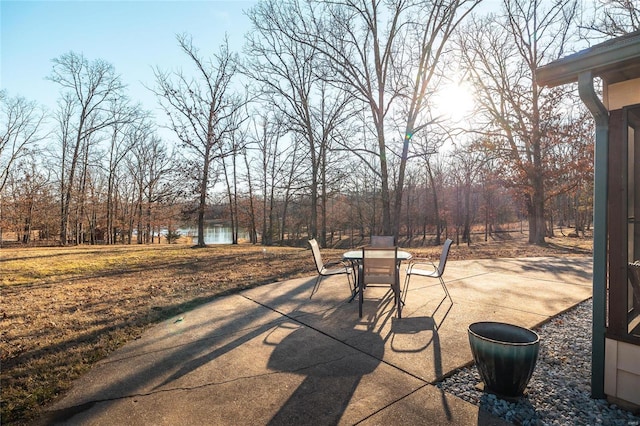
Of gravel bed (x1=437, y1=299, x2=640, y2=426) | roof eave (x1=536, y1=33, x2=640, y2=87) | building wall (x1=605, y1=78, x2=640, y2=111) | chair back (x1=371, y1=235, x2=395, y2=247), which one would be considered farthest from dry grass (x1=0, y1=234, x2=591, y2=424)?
building wall (x1=605, y1=78, x2=640, y2=111)

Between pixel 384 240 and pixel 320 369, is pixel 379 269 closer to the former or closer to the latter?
pixel 320 369

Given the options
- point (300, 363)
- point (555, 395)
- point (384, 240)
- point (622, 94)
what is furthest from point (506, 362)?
point (384, 240)

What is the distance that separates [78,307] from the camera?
4406 millimetres

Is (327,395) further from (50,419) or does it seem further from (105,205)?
(105,205)

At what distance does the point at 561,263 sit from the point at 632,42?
7.90 metres

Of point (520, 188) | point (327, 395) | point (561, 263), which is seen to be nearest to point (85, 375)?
point (327, 395)

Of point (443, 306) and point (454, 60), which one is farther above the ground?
point (454, 60)

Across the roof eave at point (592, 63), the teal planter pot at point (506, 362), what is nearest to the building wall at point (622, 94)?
the roof eave at point (592, 63)

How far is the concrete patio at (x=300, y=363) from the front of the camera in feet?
6.83

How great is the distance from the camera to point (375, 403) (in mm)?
2178

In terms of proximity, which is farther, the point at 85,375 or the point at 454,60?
the point at 454,60

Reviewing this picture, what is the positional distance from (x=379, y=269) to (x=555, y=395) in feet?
7.52

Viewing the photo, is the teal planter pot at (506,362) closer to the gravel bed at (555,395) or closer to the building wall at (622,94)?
the gravel bed at (555,395)

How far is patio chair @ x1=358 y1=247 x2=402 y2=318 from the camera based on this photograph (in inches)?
160
